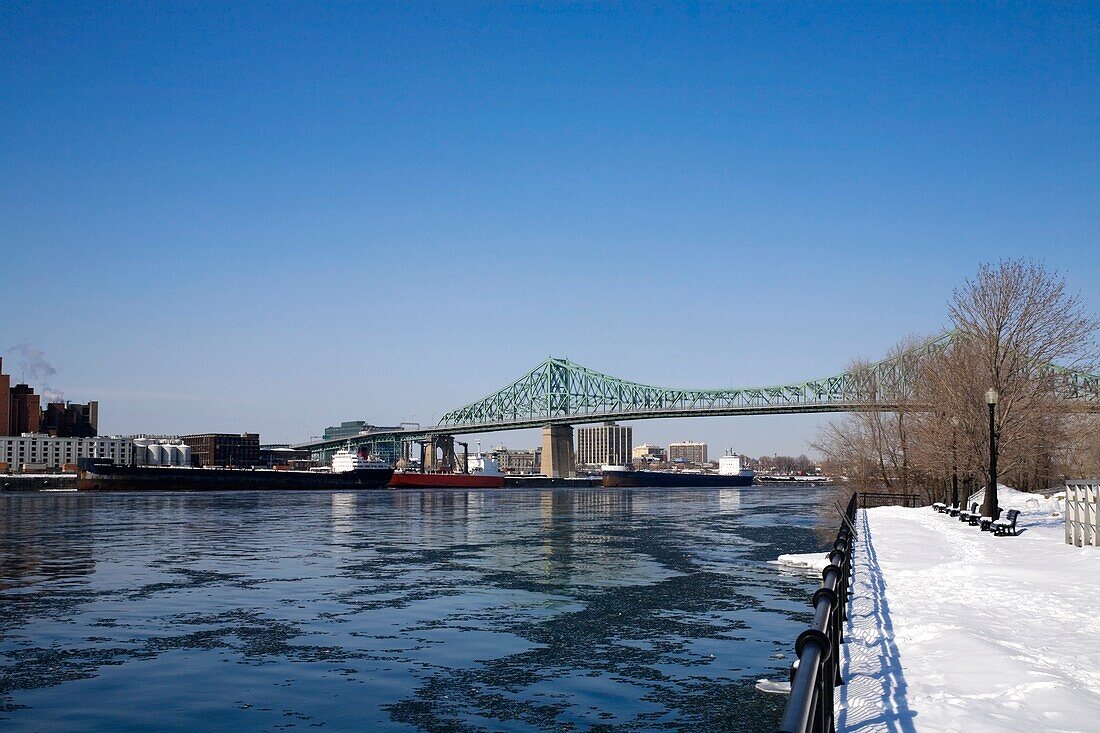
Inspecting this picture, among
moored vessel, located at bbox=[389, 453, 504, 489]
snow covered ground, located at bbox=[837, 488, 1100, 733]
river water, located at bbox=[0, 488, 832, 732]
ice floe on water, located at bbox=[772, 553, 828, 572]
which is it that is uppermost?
snow covered ground, located at bbox=[837, 488, 1100, 733]

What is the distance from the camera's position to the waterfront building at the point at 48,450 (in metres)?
166

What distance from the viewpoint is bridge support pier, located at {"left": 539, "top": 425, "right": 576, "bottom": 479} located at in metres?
158

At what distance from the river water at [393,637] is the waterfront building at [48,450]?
157 metres

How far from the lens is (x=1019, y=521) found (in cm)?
3231

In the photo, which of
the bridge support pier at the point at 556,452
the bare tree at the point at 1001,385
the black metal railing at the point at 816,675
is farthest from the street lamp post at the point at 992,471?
the bridge support pier at the point at 556,452

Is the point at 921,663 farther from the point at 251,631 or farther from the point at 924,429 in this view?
the point at 924,429

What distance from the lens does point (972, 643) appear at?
32.1 feet

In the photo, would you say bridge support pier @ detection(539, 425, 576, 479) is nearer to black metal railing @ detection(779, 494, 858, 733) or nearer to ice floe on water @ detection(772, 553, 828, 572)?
ice floe on water @ detection(772, 553, 828, 572)

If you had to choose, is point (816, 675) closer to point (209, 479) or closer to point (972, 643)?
point (972, 643)

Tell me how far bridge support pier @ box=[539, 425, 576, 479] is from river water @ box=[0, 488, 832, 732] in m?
128

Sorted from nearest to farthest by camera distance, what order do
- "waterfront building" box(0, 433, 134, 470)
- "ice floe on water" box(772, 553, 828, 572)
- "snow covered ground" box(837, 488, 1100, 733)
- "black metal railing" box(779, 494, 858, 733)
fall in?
"black metal railing" box(779, 494, 858, 733) < "snow covered ground" box(837, 488, 1100, 733) < "ice floe on water" box(772, 553, 828, 572) < "waterfront building" box(0, 433, 134, 470)

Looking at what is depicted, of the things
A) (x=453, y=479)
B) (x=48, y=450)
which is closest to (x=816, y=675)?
(x=453, y=479)

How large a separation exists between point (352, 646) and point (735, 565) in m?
13.4

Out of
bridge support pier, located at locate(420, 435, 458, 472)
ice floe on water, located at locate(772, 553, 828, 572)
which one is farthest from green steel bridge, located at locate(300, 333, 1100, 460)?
ice floe on water, located at locate(772, 553, 828, 572)
